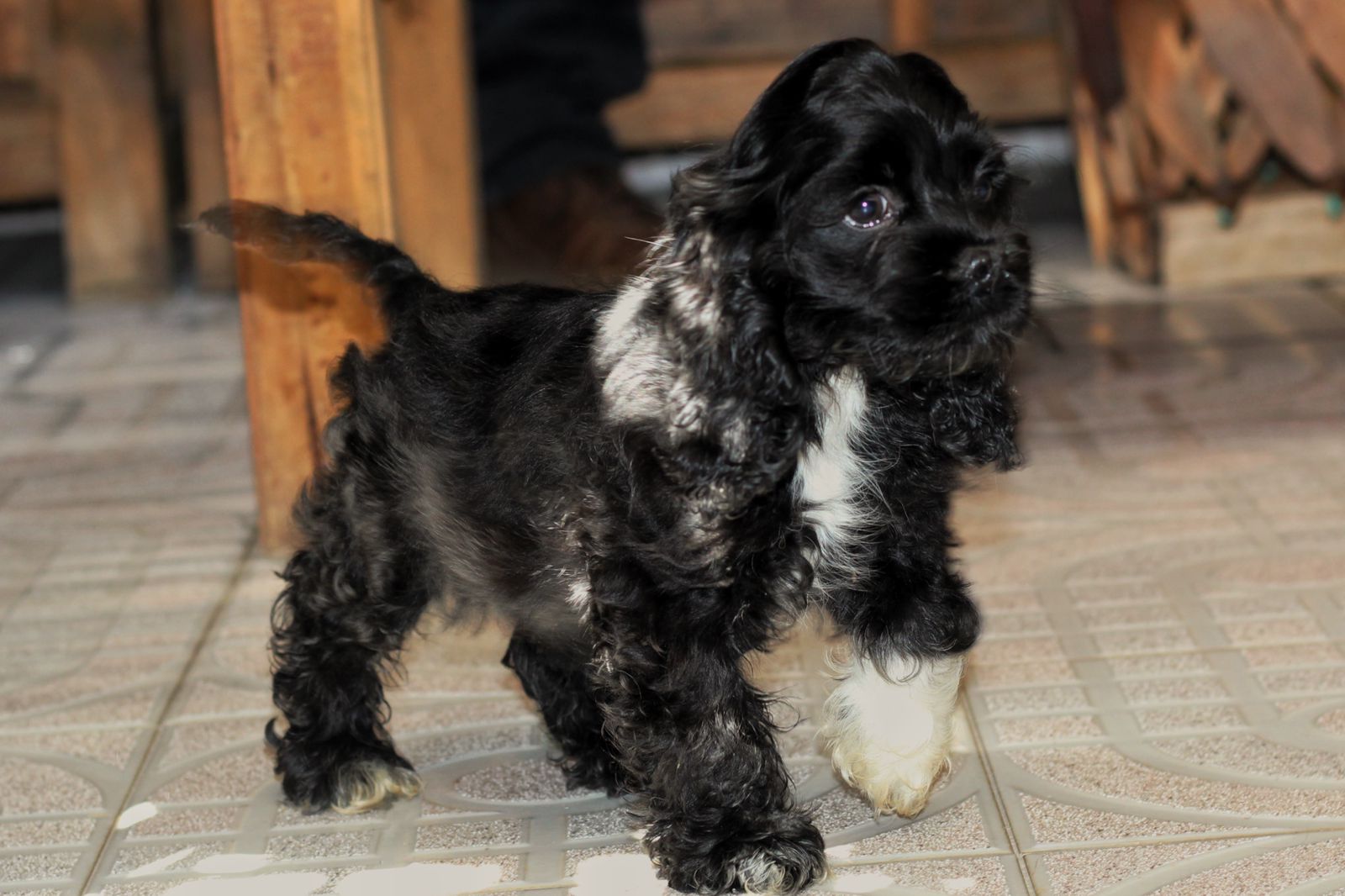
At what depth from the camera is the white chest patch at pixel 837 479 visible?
239 centimetres

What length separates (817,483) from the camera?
239cm

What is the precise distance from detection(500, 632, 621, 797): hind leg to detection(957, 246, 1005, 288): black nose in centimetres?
99

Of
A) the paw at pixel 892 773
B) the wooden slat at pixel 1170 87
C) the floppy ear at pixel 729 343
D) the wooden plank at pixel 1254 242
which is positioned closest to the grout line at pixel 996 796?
the paw at pixel 892 773

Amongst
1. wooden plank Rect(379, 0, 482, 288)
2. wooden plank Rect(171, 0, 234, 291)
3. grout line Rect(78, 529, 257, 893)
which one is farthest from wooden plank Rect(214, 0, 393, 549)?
wooden plank Rect(171, 0, 234, 291)

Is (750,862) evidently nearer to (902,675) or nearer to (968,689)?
(902,675)

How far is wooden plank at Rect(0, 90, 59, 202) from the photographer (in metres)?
7.05

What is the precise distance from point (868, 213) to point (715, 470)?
41cm

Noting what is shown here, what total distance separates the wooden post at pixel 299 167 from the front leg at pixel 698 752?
161cm

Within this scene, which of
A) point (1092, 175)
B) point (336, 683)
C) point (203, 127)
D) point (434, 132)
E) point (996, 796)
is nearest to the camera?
point (996, 796)

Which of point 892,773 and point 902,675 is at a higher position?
point 902,675

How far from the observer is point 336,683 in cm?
292

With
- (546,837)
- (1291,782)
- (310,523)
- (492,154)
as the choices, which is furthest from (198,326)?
(1291,782)

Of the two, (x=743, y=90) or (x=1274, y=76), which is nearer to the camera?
(x=1274, y=76)

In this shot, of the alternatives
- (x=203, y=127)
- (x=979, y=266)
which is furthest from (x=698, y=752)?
(x=203, y=127)
